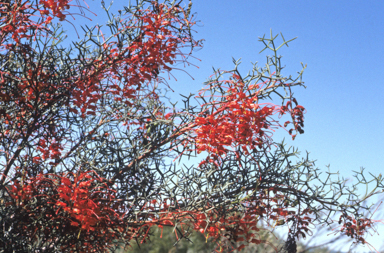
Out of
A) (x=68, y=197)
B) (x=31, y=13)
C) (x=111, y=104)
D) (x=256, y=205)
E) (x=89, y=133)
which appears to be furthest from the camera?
(x=111, y=104)

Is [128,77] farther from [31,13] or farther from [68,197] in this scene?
[68,197]

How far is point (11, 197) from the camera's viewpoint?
2428mm

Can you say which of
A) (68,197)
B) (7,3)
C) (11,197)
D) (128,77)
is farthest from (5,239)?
(7,3)

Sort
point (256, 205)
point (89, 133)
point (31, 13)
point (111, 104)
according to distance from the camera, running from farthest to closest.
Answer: point (111, 104), point (89, 133), point (256, 205), point (31, 13)

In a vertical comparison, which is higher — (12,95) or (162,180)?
(12,95)

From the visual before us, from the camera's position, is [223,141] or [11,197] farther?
[11,197]

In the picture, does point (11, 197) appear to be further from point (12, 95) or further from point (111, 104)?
point (111, 104)

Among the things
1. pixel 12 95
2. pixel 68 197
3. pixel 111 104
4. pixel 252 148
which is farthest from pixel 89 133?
pixel 252 148

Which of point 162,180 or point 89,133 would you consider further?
point 89,133

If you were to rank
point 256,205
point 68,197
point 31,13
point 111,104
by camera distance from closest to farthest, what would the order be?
point 68,197 → point 31,13 → point 256,205 → point 111,104

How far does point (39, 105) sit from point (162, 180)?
3.80ft

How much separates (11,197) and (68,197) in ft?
1.75

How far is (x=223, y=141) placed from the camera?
2.26 m

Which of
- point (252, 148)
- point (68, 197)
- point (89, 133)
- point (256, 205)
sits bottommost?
point (256, 205)
